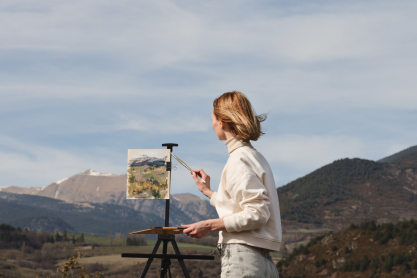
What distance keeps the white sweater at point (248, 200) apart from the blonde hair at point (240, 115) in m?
0.08

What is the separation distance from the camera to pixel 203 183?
3.59 metres

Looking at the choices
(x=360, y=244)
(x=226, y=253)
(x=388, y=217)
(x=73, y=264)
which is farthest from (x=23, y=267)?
(x=388, y=217)

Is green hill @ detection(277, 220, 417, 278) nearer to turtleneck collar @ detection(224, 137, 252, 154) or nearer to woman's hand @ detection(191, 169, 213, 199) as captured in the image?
woman's hand @ detection(191, 169, 213, 199)

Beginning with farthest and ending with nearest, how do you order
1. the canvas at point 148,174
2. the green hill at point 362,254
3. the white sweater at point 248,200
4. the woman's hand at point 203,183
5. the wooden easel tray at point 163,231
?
1. the green hill at point 362,254
2. the canvas at point 148,174
3. the wooden easel tray at point 163,231
4. the woman's hand at point 203,183
5. the white sweater at point 248,200

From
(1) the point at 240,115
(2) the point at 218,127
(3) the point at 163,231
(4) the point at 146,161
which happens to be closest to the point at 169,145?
(4) the point at 146,161

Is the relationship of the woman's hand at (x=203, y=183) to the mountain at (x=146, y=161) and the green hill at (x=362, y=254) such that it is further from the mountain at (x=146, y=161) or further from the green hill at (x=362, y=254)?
the green hill at (x=362, y=254)

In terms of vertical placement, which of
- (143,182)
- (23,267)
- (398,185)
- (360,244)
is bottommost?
(23,267)

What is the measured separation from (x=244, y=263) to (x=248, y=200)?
354 millimetres

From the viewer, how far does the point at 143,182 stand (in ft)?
18.2

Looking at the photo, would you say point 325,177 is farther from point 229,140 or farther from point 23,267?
point 229,140

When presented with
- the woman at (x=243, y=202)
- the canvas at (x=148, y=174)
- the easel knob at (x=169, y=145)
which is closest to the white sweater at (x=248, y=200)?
the woman at (x=243, y=202)

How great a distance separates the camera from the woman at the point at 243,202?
2.37 metres

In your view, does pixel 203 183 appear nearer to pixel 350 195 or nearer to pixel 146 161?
pixel 146 161

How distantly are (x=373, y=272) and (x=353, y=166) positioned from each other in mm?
153380
